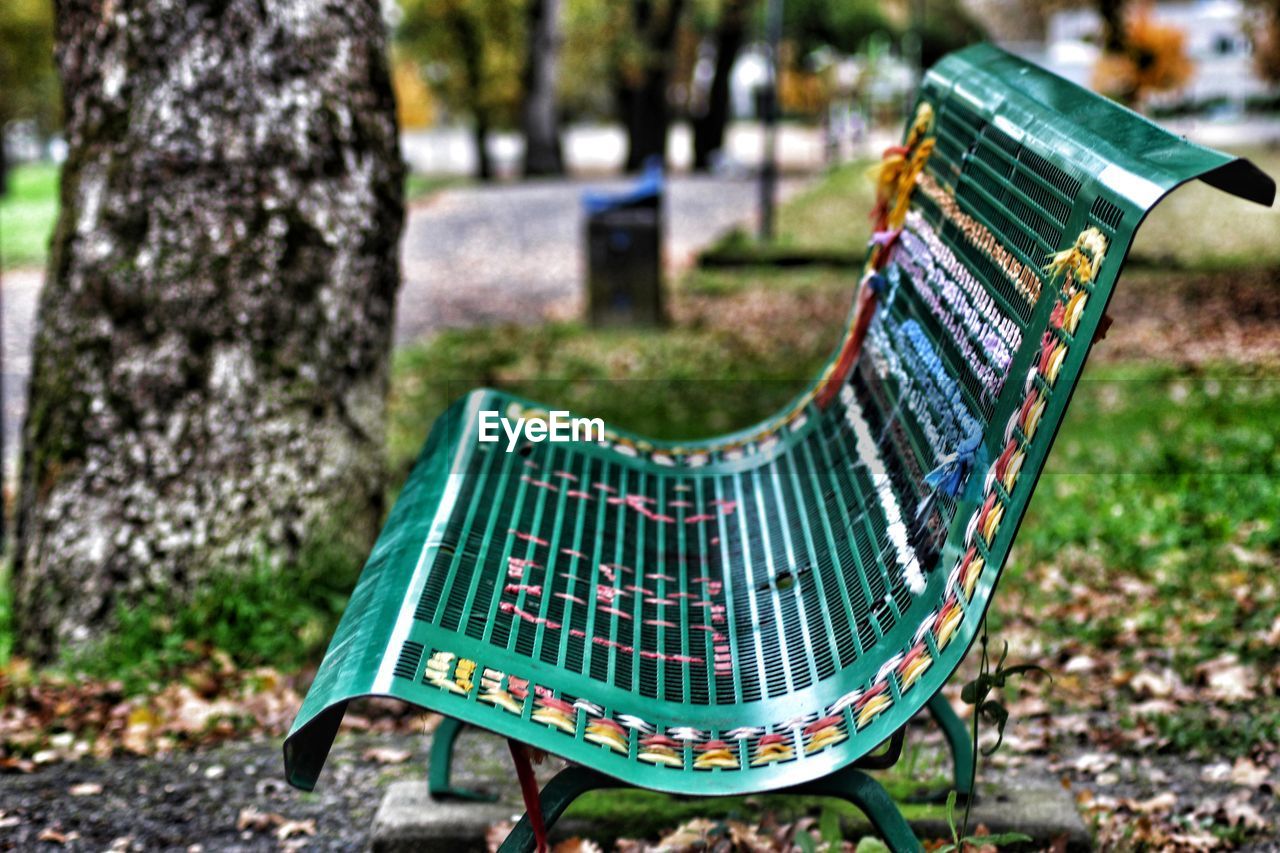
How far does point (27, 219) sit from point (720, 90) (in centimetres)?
1707

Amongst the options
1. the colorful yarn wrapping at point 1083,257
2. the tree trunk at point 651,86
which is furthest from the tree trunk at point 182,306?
the tree trunk at point 651,86

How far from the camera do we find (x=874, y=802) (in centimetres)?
220

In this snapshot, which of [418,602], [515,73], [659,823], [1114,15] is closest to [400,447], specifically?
[659,823]

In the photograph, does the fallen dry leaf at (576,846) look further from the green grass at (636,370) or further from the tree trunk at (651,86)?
the tree trunk at (651,86)

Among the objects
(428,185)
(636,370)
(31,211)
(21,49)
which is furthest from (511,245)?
(21,49)

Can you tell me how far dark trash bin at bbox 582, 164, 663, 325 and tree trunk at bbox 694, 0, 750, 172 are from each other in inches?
880

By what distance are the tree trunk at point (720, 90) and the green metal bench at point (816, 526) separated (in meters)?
29.9

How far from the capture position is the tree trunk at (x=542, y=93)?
28.5m

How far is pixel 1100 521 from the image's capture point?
17.0 feet

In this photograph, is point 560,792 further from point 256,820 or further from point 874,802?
point 256,820

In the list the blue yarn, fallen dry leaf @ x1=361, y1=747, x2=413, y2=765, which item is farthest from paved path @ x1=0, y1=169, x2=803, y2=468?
the blue yarn

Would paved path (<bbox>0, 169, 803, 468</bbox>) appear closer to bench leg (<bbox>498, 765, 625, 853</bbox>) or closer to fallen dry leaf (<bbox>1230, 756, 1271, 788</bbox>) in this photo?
fallen dry leaf (<bbox>1230, 756, 1271, 788</bbox>)

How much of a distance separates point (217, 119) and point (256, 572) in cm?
136

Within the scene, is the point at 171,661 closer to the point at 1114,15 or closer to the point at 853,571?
the point at 853,571
